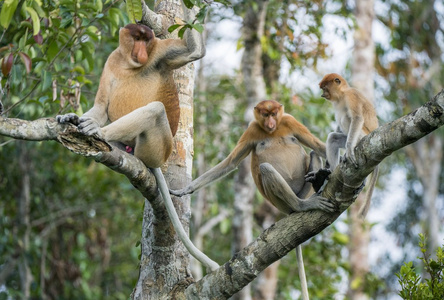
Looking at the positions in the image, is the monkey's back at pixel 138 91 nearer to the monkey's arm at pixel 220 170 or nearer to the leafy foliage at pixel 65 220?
the monkey's arm at pixel 220 170

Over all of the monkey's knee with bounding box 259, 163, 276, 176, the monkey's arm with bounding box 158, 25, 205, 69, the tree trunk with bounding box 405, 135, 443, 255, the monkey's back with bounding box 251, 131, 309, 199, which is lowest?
the tree trunk with bounding box 405, 135, 443, 255

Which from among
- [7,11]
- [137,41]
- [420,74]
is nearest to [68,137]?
[7,11]

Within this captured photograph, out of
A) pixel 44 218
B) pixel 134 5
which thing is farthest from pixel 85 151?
pixel 44 218

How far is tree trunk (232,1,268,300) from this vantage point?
235 inches

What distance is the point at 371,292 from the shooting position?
700 centimetres

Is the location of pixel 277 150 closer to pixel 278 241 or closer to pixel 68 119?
pixel 278 241

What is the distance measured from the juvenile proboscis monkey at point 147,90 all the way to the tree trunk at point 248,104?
8.26ft

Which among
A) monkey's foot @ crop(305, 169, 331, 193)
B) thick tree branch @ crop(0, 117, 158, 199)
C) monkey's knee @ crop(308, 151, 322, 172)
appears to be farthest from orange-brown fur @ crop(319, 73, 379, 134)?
thick tree branch @ crop(0, 117, 158, 199)

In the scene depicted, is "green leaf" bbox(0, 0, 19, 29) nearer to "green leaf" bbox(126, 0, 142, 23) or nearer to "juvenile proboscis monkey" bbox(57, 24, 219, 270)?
"green leaf" bbox(126, 0, 142, 23)

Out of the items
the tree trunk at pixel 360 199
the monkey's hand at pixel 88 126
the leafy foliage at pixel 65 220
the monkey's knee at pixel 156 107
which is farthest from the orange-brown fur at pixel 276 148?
the tree trunk at pixel 360 199

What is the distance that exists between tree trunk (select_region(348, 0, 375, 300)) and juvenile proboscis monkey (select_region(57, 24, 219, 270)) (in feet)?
13.2

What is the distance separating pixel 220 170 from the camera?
403 cm

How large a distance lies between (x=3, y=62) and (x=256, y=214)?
405 cm

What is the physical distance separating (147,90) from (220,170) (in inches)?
32.8
